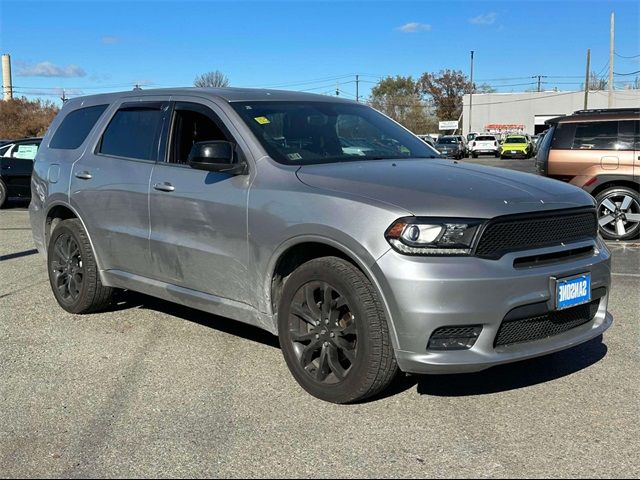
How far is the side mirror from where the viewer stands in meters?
4.20

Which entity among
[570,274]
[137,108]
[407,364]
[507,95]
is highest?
[507,95]

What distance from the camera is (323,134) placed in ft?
15.5

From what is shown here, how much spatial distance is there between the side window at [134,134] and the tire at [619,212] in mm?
6929

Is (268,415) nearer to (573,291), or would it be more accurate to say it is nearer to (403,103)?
(573,291)

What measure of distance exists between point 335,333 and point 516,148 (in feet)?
136

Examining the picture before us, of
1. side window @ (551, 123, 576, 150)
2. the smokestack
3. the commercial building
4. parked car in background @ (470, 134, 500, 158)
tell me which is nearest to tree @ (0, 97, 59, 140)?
the smokestack

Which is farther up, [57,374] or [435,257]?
[435,257]

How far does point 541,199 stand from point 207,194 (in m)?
2.13

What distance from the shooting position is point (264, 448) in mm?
3307

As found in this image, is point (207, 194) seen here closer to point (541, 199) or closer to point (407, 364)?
point (407, 364)

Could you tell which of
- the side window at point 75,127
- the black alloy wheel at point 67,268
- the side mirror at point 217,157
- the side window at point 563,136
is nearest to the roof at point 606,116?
the side window at point 563,136

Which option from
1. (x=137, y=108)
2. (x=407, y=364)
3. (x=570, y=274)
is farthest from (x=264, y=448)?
(x=137, y=108)

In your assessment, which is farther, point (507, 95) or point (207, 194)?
point (507, 95)

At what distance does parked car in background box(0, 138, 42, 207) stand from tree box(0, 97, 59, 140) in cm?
4454
